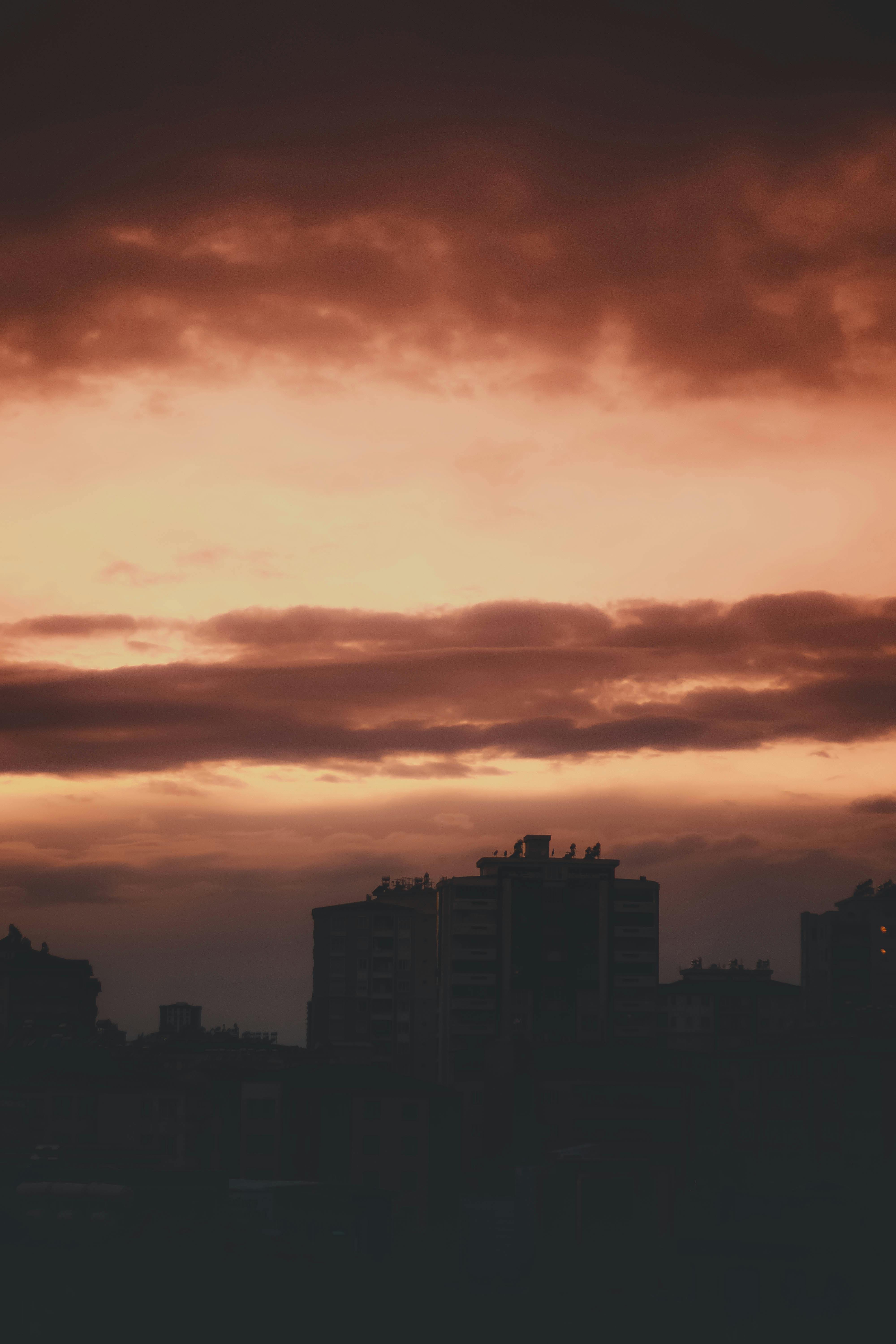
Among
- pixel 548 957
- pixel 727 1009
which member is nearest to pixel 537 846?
pixel 548 957

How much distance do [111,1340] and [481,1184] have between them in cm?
3525

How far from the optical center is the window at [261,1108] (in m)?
116

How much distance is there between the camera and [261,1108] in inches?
4587

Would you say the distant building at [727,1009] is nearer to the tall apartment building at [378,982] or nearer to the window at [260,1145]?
the tall apartment building at [378,982]

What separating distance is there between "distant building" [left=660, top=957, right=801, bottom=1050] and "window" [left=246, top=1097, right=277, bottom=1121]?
82.3m

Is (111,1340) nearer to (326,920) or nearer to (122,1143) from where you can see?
(122,1143)

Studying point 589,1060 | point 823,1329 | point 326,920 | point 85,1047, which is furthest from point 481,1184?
point 326,920

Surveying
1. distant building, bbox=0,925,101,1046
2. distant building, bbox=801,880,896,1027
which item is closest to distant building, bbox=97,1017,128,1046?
distant building, bbox=0,925,101,1046

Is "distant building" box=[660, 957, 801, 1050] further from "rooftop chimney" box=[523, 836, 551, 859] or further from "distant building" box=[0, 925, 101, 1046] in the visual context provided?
"distant building" box=[0, 925, 101, 1046]

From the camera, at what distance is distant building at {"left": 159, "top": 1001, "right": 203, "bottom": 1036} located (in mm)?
182500

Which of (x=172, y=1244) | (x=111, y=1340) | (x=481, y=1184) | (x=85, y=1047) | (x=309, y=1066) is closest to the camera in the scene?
(x=111, y=1340)

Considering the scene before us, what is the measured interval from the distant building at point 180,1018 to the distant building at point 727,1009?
60.7 meters

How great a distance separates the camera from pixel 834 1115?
121000 mm

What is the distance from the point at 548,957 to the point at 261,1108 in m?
47.3
